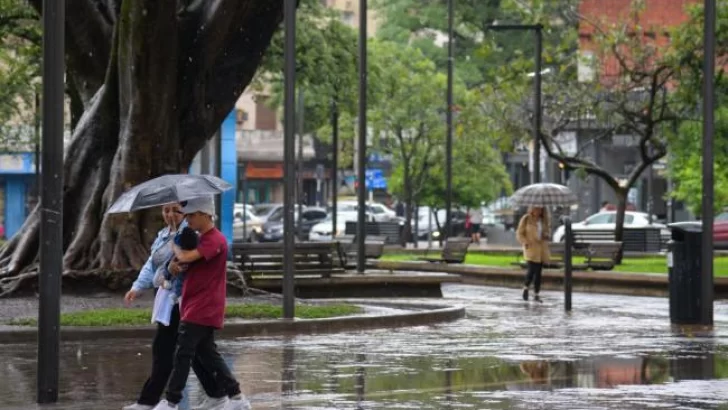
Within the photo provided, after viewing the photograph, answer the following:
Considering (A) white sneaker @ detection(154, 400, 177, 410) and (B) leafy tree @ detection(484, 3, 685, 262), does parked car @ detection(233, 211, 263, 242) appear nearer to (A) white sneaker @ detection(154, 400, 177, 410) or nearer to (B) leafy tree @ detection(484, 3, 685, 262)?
(B) leafy tree @ detection(484, 3, 685, 262)

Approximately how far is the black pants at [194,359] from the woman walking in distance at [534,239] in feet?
54.5

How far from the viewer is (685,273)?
22141 mm

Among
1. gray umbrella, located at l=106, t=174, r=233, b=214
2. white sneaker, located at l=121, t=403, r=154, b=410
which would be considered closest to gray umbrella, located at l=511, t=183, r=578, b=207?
gray umbrella, located at l=106, t=174, r=233, b=214

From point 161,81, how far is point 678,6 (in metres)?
49.9

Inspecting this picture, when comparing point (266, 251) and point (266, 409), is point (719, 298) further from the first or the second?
point (266, 409)

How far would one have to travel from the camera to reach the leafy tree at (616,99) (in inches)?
1567

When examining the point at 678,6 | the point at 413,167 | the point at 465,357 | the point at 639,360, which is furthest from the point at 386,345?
the point at 678,6

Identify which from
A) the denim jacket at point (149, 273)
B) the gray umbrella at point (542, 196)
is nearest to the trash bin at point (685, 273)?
the gray umbrella at point (542, 196)

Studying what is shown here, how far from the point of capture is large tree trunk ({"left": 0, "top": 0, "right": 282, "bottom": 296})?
22875 mm

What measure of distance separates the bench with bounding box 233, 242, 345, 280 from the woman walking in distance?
3.27 meters

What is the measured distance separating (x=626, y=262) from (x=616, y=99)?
403cm

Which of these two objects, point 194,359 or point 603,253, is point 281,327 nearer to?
point 194,359

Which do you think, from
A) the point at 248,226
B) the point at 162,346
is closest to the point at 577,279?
the point at 162,346

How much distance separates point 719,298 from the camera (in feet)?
98.4
